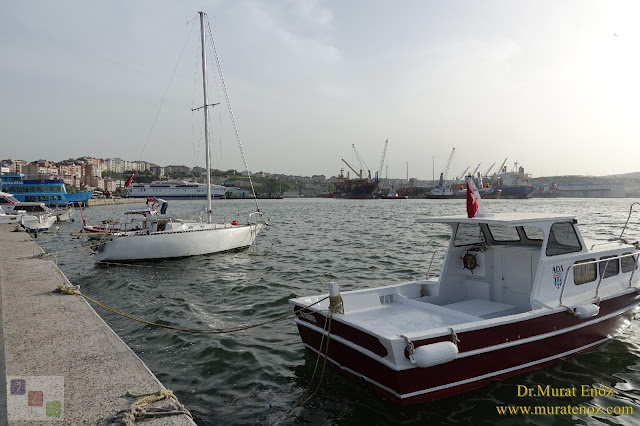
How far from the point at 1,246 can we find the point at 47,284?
9896 mm

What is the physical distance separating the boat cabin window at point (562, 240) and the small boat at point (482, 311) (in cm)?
2

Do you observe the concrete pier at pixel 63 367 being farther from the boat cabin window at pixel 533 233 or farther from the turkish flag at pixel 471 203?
the boat cabin window at pixel 533 233

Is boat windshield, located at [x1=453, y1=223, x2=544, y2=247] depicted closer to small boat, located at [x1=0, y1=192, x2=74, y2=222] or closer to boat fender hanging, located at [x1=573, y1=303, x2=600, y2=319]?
boat fender hanging, located at [x1=573, y1=303, x2=600, y2=319]

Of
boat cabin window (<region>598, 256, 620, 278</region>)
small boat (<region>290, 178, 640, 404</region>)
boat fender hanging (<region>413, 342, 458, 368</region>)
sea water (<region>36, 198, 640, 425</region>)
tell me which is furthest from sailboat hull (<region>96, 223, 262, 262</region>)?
boat cabin window (<region>598, 256, 620, 278</region>)

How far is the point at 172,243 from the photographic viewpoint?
19203 mm

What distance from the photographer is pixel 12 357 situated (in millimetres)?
5441

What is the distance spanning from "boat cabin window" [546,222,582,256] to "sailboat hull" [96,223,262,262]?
15740mm

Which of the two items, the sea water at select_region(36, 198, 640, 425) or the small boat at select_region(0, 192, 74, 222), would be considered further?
the small boat at select_region(0, 192, 74, 222)

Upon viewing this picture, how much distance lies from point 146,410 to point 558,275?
7.04 meters

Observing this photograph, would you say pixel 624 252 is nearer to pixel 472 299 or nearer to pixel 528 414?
pixel 472 299

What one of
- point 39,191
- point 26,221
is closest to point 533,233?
point 26,221

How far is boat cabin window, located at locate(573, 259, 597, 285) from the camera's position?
7.95m

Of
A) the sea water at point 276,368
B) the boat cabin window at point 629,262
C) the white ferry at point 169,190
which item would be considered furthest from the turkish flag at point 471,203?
the white ferry at point 169,190

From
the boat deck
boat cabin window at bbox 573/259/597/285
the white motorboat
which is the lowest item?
the white motorboat
